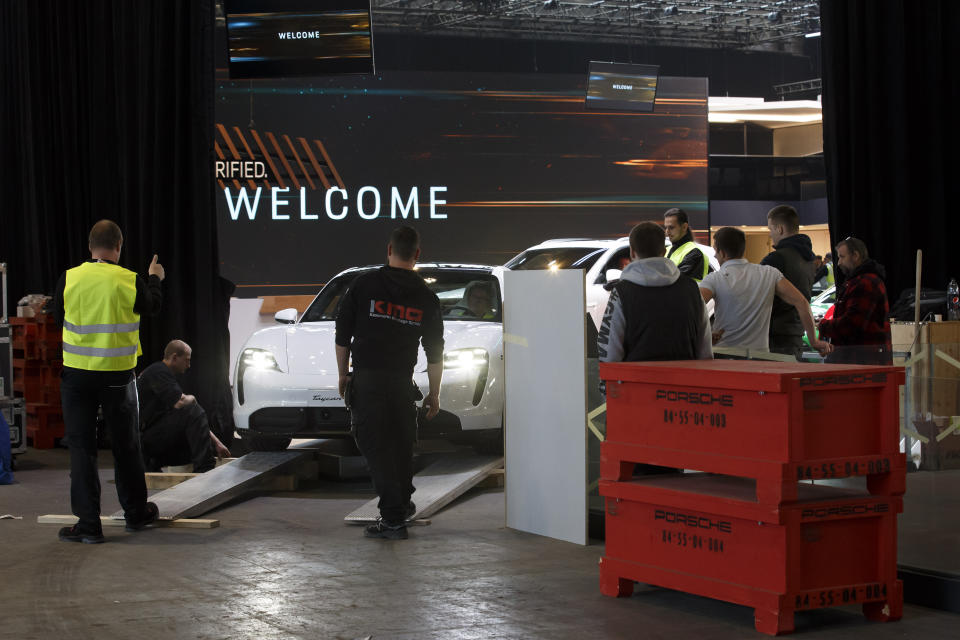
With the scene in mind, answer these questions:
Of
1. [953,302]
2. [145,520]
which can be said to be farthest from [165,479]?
[953,302]

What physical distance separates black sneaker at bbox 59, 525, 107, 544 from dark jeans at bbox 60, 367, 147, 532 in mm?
30

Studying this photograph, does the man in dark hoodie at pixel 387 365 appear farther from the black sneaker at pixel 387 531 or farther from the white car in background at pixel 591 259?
the white car in background at pixel 591 259

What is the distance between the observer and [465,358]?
27.7 feet

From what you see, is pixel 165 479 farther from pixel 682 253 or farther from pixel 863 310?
pixel 863 310

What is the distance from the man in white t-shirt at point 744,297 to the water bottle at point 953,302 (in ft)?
9.52

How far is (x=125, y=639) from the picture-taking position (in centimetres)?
473

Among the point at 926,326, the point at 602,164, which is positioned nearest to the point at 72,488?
the point at 926,326

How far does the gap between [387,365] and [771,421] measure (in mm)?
2664

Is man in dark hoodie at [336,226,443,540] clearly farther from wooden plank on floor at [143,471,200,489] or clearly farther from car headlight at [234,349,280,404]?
wooden plank on floor at [143,471,200,489]

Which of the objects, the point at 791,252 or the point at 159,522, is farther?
the point at 791,252

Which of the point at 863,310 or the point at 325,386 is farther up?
the point at 863,310

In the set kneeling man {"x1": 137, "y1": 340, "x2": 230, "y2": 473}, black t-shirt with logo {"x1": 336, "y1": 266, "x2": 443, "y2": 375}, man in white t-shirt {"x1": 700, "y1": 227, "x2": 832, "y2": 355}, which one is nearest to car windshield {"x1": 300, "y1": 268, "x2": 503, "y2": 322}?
kneeling man {"x1": 137, "y1": 340, "x2": 230, "y2": 473}

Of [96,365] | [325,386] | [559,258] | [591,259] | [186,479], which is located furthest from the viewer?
[559,258]

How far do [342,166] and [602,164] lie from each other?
445cm
